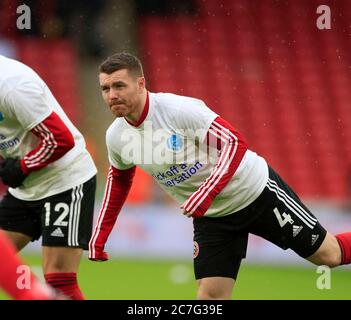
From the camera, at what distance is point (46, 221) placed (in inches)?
208

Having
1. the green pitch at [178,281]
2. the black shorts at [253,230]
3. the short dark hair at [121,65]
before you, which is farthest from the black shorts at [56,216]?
the green pitch at [178,281]

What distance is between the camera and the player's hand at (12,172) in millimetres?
5219

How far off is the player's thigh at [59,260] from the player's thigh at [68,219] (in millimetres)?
31

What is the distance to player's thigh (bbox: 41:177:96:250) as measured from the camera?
527cm

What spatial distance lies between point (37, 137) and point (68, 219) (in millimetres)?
507

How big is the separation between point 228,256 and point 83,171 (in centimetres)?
104

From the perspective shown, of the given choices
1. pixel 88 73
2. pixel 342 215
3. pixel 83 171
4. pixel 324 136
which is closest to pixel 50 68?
pixel 88 73

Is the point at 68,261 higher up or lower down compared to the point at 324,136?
lower down

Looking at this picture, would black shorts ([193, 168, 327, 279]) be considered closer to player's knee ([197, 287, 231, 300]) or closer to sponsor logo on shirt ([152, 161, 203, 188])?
player's knee ([197, 287, 231, 300])

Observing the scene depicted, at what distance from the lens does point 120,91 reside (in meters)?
4.77

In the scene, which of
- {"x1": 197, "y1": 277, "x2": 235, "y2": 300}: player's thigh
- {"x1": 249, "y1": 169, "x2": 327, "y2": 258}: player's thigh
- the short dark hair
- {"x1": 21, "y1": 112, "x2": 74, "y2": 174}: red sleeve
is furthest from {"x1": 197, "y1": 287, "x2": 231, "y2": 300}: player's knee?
the short dark hair

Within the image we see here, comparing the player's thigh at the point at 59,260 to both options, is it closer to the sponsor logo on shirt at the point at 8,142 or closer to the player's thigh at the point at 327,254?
the sponsor logo on shirt at the point at 8,142

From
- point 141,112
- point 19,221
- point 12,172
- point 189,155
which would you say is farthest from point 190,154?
point 19,221
